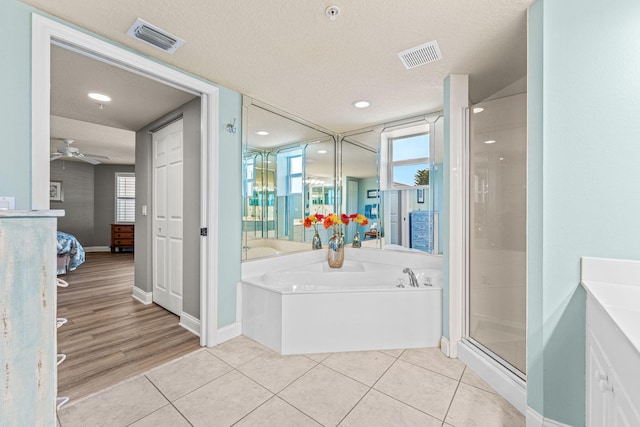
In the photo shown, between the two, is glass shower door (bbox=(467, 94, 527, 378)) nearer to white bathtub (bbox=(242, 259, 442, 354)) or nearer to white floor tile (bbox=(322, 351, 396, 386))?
white bathtub (bbox=(242, 259, 442, 354))

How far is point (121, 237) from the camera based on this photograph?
7.21m

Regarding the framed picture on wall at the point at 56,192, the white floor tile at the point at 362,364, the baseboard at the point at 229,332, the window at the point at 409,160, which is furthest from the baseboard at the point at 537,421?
the framed picture on wall at the point at 56,192

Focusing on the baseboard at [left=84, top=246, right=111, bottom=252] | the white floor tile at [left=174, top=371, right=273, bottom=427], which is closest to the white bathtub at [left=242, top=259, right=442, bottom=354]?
the white floor tile at [left=174, top=371, right=273, bottom=427]

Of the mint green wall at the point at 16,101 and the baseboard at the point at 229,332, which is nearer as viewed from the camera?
the mint green wall at the point at 16,101

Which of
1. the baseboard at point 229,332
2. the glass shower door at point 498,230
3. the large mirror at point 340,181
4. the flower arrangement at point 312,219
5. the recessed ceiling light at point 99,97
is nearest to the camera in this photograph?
the glass shower door at point 498,230

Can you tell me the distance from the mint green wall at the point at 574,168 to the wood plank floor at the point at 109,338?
2478 millimetres

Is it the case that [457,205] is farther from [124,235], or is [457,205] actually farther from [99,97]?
[124,235]

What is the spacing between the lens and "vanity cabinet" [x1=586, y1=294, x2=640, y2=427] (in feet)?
2.43

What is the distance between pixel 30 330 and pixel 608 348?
1830 millimetres

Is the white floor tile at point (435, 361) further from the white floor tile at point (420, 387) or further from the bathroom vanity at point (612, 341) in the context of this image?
the bathroom vanity at point (612, 341)

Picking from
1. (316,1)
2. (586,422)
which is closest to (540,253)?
(586,422)

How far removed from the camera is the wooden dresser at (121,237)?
718 centimetres

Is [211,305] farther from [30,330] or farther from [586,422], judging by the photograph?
[586,422]

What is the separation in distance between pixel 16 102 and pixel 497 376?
318 cm
